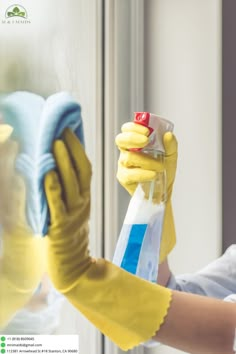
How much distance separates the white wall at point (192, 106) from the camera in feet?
4.21

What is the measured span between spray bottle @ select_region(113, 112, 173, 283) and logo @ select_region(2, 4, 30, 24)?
0.57 m


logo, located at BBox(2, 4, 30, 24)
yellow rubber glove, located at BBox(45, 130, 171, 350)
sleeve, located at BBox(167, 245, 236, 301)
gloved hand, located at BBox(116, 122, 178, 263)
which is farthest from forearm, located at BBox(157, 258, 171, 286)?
logo, located at BBox(2, 4, 30, 24)

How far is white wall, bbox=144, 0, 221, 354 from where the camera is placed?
4.21 ft

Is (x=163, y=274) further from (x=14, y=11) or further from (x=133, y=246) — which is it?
(x=14, y=11)

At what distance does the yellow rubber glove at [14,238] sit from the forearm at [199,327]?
192 mm

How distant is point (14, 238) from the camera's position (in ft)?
2.28

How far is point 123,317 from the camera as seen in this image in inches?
28.0

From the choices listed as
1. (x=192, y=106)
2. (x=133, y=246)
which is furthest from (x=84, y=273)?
(x=192, y=106)

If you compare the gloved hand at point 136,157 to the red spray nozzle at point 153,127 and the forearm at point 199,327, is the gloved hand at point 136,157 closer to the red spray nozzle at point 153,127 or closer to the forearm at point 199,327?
the red spray nozzle at point 153,127

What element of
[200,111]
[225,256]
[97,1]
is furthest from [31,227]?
[97,1]

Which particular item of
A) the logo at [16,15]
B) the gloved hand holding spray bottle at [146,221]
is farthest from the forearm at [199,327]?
the logo at [16,15]

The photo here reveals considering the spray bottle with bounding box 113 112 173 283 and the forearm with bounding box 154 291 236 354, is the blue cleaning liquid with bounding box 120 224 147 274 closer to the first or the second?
the spray bottle with bounding box 113 112 173 283

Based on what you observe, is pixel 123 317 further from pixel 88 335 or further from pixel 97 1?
pixel 97 1

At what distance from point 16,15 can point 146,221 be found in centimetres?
70
